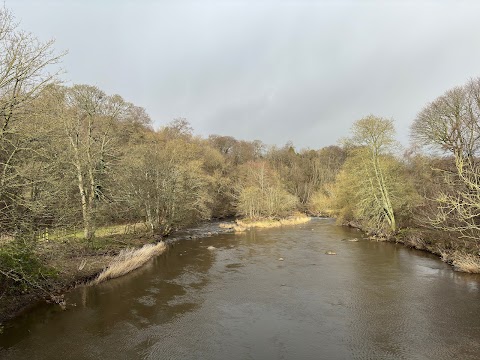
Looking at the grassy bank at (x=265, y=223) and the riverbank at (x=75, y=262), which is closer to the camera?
the riverbank at (x=75, y=262)

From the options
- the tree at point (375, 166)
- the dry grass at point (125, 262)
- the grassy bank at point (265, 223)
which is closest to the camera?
the dry grass at point (125, 262)

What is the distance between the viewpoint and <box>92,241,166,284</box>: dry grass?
17578mm

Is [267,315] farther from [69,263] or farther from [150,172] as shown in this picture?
[150,172]

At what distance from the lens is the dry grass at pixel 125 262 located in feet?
57.7

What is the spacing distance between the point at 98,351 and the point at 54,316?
3.82 m

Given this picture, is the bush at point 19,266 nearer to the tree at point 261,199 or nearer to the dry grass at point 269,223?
the dry grass at point 269,223

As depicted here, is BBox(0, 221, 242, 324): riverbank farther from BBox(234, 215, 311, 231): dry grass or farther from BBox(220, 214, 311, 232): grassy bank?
BBox(234, 215, 311, 231): dry grass

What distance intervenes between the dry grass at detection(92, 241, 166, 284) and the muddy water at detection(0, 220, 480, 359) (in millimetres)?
484

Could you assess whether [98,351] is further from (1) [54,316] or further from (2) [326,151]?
(2) [326,151]

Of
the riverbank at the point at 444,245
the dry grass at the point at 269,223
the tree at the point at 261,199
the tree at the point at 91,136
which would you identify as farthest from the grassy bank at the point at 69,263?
the tree at the point at 261,199

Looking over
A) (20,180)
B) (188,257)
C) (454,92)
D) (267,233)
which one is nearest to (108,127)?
(188,257)

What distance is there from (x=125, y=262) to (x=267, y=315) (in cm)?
963

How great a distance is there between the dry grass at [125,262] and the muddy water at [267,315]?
0.48m

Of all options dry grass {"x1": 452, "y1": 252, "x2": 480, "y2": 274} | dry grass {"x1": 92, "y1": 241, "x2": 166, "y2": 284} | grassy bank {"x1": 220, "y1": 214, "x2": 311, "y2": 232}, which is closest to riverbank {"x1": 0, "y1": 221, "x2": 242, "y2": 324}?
dry grass {"x1": 92, "y1": 241, "x2": 166, "y2": 284}
